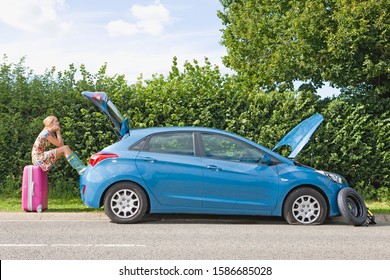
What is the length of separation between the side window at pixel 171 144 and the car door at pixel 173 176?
7cm

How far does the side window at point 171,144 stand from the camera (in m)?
10.1

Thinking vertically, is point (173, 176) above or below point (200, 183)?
above

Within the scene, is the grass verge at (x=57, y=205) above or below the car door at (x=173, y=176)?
below

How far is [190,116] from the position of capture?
1392cm

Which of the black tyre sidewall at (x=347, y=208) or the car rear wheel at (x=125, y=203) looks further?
the black tyre sidewall at (x=347, y=208)

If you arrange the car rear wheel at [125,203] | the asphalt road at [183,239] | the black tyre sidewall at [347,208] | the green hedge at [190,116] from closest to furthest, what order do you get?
the asphalt road at [183,239], the car rear wheel at [125,203], the black tyre sidewall at [347,208], the green hedge at [190,116]

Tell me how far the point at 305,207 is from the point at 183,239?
250cm

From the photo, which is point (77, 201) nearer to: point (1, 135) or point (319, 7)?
point (1, 135)

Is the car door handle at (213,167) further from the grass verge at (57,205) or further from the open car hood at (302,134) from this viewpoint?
the grass verge at (57,205)

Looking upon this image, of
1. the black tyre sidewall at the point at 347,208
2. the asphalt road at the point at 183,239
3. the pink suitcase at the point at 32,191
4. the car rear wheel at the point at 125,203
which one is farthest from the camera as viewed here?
the pink suitcase at the point at 32,191

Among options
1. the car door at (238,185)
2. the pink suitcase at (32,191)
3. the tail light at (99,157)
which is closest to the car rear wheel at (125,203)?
the tail light at (99,157)

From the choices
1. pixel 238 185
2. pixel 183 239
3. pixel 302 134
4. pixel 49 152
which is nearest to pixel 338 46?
pixel 302 134

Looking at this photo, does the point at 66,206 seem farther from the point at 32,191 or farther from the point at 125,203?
the point at 125,203

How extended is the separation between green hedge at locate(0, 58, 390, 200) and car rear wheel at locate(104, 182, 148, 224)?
3.83 m
